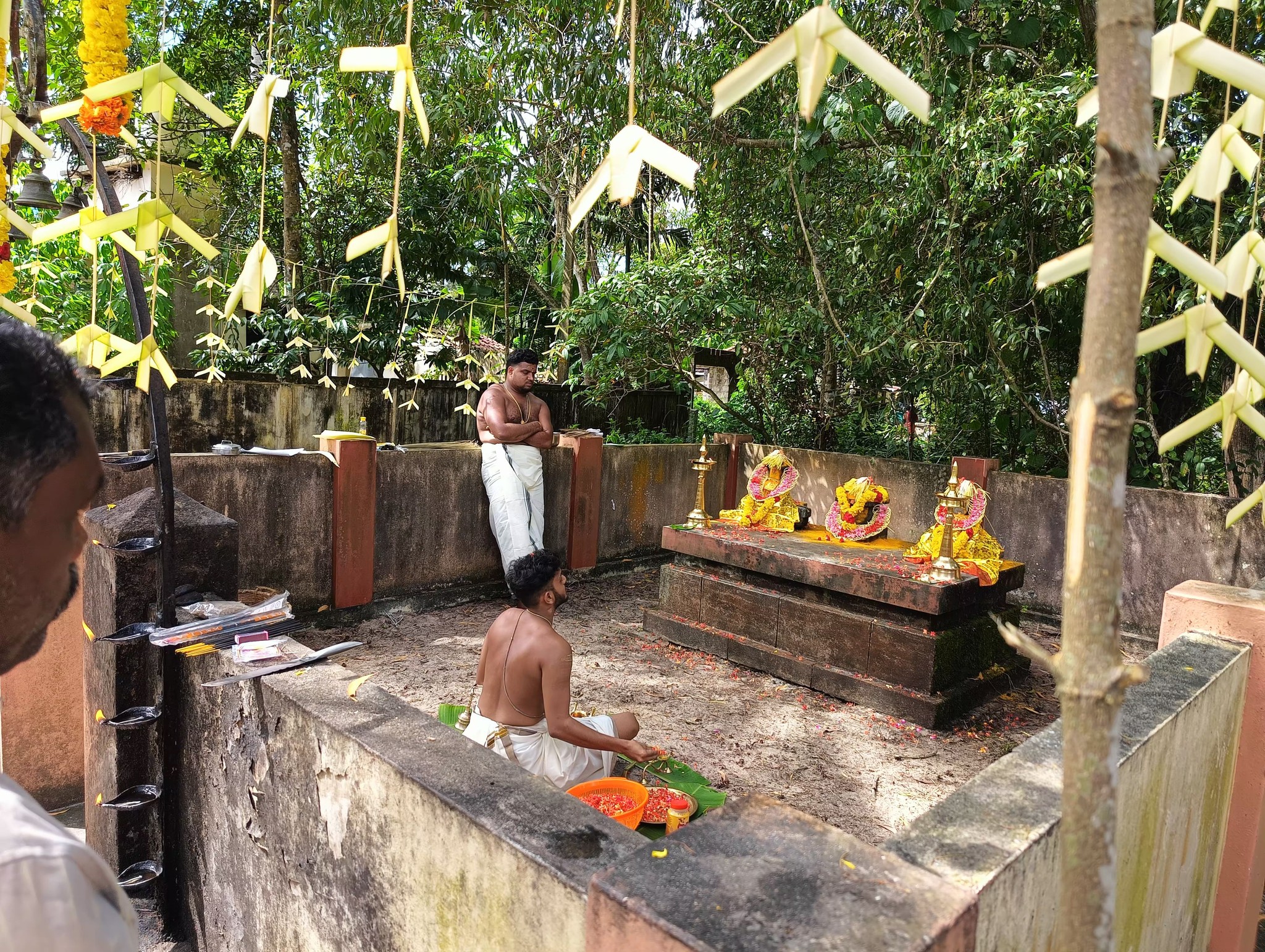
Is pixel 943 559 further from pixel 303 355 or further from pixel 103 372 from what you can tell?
pixel 303 355

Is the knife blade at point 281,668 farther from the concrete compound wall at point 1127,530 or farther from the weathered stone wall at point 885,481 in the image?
the weathered stone wall at point 885,481

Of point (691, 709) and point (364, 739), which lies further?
point (691, 709)

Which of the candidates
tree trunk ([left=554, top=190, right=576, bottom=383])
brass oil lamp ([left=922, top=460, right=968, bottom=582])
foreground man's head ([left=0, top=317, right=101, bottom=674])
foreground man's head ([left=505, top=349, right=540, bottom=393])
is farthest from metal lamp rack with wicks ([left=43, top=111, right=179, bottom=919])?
tree trunk ([left=554, top=190, right=576, bottom=383])

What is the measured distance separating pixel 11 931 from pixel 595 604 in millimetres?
7014

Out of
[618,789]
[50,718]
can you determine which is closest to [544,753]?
[618,789]

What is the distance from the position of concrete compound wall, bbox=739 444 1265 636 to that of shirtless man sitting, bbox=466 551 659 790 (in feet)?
15.3

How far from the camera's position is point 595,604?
7.78 metres

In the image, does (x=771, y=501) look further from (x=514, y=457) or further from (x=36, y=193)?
(x=36, y=193)

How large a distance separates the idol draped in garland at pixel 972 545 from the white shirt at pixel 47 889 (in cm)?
555

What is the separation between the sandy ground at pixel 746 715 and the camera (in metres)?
4.52

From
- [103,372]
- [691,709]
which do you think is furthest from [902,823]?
[103,372]

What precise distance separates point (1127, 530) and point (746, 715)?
4.29 metres

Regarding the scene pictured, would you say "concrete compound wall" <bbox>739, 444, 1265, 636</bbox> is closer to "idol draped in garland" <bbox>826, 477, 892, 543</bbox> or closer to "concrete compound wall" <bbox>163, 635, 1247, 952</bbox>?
"idol draped in garland" <bbox>826, 477, 892, 543</bbox>

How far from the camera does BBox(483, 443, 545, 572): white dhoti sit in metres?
7.46
